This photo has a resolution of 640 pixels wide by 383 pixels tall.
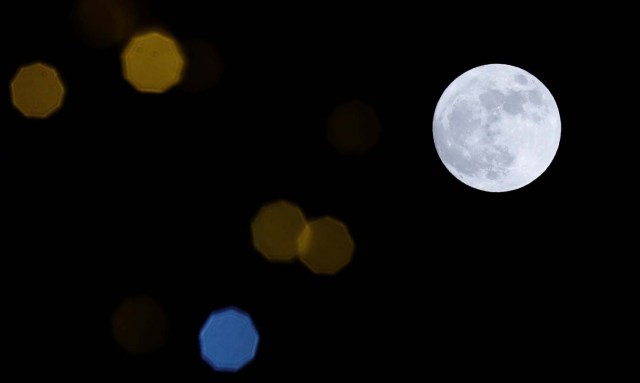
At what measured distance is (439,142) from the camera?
3201 millimetres

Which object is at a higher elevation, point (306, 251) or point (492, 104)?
point (492, 104)

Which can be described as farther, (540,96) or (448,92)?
(448,92)

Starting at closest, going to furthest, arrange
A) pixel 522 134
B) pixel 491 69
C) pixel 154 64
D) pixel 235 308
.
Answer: pixel 522 134 → pixel 491 69 → pixel 154 64 → pixel 235 308

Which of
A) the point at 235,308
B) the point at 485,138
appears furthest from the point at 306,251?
the point at 485,138

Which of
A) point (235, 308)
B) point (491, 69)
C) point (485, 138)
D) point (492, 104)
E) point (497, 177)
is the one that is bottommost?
point (235, 308)

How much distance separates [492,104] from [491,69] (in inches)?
11.5

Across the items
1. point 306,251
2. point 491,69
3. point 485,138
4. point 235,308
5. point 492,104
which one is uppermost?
point 491,69

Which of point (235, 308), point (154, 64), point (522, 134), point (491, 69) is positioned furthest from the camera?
point (235, 308)

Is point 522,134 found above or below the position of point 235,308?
above

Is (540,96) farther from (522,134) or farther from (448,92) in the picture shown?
(448,92)

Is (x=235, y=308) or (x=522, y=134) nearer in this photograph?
(x=522, y=134)

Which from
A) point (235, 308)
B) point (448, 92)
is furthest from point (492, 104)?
point (235, 308)

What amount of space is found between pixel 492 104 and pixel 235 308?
118 inches

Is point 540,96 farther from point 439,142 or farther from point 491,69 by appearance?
point 439,142
